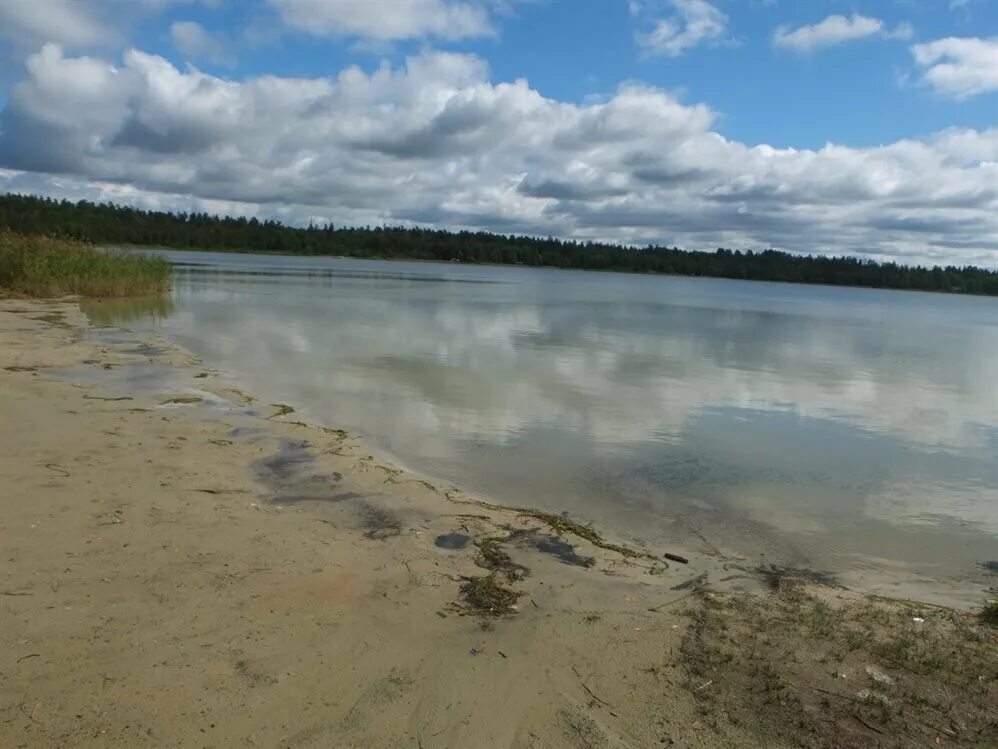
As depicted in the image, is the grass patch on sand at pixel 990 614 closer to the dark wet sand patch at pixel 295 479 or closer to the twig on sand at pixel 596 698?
the twig on sand at pixel 596 698

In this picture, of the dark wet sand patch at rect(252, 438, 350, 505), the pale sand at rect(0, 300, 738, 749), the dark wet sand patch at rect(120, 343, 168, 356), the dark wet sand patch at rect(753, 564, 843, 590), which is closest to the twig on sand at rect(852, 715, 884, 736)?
the pale sand at rect(0, 300, 738, 749)

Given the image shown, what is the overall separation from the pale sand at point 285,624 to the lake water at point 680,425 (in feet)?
7.38

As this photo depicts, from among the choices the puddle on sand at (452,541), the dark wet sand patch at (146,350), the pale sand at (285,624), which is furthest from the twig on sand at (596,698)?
the dark wet sand patch at (146,350)

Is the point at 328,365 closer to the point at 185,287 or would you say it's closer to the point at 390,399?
the point at 390,399

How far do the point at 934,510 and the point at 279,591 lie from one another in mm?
8124

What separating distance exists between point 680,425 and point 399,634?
9.56 m

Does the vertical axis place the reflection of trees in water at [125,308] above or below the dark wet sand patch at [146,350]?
above

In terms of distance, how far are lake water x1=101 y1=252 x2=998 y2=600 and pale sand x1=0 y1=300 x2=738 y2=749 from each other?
2.25 meters

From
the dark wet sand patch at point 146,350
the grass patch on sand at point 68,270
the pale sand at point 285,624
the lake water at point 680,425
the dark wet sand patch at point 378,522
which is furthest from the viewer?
the grass patch on sand at point 68,270

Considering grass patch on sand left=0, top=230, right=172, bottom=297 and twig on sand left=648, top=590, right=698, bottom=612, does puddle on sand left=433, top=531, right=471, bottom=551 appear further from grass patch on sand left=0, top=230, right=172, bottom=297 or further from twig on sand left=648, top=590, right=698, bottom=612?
grass patch on sand left=0, top=230, right=172, bottom=297

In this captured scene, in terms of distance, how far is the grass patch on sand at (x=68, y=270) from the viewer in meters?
28.0

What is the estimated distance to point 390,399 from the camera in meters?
14.2

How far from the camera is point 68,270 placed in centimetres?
2931

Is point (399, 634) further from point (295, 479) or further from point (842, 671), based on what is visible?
point (295, 479)
